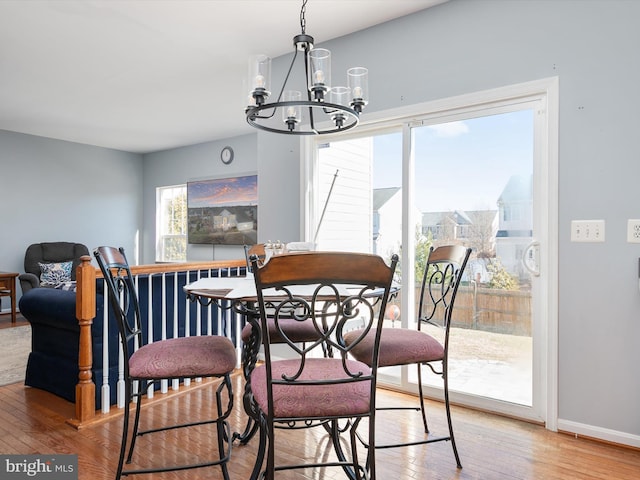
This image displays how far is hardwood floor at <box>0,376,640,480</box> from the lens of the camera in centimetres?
194

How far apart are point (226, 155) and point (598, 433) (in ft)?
19.2

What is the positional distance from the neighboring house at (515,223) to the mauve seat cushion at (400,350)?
2.98 feet

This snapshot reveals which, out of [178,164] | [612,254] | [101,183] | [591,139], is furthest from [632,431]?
[101,183]

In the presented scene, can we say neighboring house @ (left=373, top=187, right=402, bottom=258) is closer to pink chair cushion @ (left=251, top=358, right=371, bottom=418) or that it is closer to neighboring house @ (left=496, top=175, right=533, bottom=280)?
neighboring house @ (left=496, top=175, right=533, bottom=280)

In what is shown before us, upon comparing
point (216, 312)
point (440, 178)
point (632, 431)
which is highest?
point (440, 178)

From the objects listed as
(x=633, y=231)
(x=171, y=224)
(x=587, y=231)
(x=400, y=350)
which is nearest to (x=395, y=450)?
(x=400, y=350)

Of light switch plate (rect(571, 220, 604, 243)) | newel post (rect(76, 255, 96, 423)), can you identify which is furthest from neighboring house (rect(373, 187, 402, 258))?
newel post (rect(76, 255, 96, 423))

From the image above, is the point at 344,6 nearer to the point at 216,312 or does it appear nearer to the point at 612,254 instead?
the point at 612,254

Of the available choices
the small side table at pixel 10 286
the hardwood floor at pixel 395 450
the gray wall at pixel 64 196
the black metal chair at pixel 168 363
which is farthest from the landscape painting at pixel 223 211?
the black metal chair at pixel 168 363

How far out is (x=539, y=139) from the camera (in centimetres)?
250

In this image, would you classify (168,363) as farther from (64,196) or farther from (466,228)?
(64,196)

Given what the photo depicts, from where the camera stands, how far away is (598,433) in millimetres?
2260

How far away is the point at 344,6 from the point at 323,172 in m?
1.23

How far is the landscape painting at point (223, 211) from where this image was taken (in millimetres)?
6430
